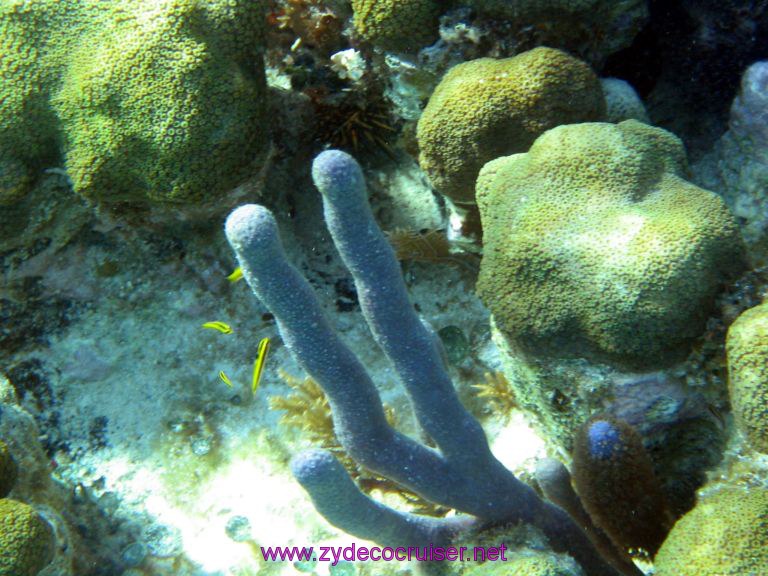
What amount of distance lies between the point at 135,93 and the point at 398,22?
1.70 meters

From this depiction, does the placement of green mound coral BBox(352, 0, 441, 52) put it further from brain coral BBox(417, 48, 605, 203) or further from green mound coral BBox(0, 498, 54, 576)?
green mound coral BBox(0, 498, 54, 576)

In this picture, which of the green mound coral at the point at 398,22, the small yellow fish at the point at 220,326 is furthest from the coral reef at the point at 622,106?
the small yellow fish at the point at 220,326

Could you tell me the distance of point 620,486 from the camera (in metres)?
2.30

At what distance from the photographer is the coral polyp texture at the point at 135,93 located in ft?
10.9

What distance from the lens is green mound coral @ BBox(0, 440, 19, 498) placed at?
304 cm

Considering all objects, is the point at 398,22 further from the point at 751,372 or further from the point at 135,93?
the point at 751,372

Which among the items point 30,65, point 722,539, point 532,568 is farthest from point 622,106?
point 30,65

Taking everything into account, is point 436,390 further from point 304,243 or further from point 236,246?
point 304,243

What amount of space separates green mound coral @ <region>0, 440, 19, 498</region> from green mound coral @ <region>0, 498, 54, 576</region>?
20 centimetres

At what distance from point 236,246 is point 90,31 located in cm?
257

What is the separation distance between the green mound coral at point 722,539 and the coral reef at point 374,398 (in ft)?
2.11

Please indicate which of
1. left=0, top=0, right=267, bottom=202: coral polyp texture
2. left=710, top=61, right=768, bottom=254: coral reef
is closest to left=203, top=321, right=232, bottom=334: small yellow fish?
left=0, top=0, right=267, bottom=202: coral polyp texture

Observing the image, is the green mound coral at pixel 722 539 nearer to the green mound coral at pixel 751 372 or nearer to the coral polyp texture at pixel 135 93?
the green mound coral at pixel 751 372

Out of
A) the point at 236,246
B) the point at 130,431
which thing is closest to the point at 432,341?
the point at 236,246
